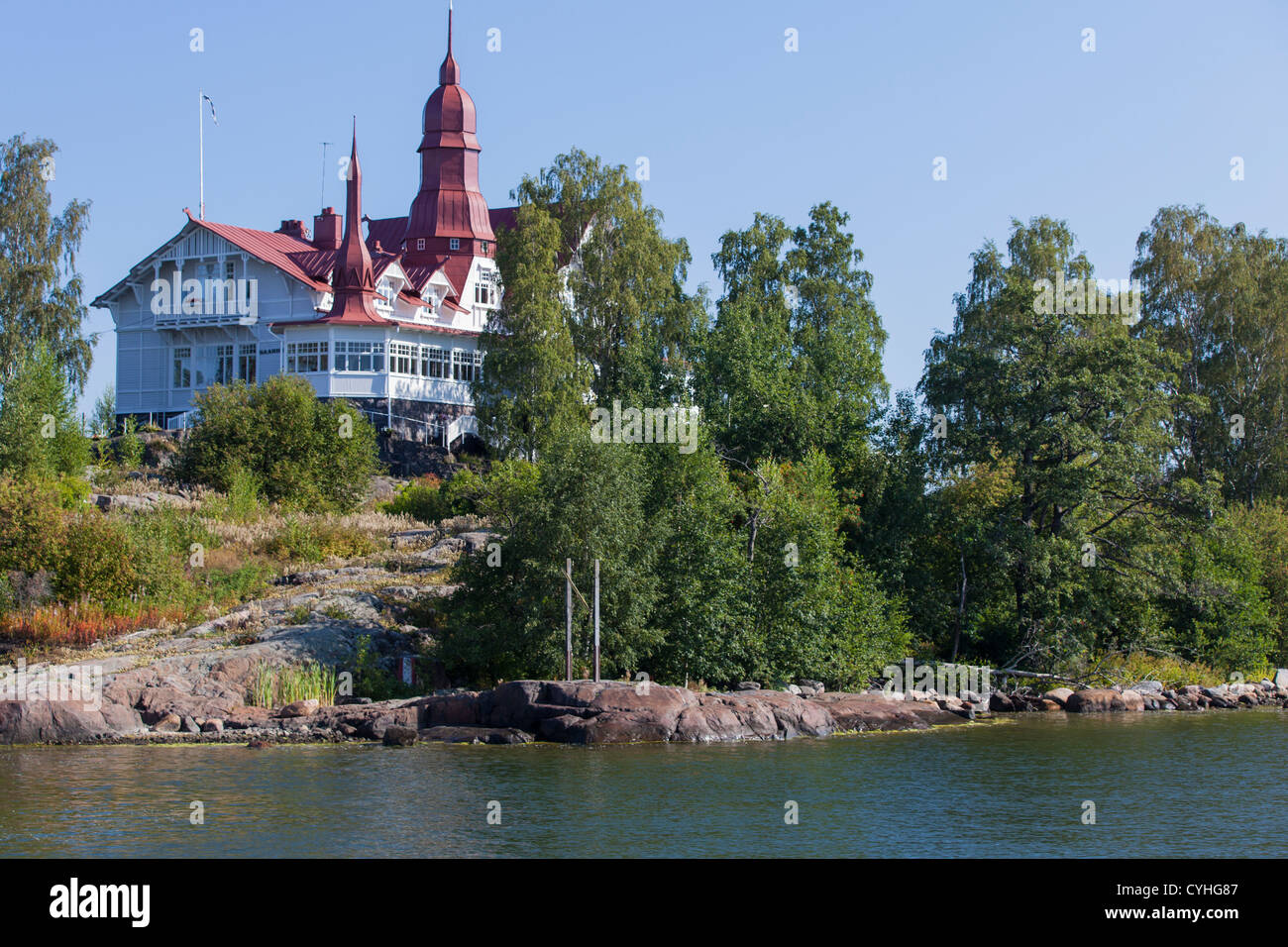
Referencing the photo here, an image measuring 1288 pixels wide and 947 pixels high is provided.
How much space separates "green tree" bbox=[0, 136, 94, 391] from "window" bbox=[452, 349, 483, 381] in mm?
17320

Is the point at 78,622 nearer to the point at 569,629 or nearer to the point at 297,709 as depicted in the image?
the point at 297,709

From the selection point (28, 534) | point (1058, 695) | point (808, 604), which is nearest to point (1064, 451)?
point (1058, 695)

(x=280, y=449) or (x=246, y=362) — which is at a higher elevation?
(x=246, y=362)

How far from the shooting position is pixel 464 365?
222 feet

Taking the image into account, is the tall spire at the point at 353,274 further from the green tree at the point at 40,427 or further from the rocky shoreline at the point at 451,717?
the rocky shoreline at the point at 451,717

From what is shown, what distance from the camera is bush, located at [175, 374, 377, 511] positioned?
161 feet

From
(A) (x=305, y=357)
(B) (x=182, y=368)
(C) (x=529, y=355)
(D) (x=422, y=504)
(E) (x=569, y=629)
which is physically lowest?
(E) (x=569, y=629)

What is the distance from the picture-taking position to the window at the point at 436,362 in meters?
65.8

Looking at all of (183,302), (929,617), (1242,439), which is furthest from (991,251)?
(183,302)

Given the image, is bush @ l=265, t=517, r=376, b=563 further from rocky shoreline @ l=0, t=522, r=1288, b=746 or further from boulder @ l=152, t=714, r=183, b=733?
boulder @ l=152, t=714, r=183, b=733

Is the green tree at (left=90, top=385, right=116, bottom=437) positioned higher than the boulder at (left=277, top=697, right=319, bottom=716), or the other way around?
the green tree at (left=90, top=385, right=116, bottom=437)

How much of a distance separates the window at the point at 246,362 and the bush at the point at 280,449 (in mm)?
14869

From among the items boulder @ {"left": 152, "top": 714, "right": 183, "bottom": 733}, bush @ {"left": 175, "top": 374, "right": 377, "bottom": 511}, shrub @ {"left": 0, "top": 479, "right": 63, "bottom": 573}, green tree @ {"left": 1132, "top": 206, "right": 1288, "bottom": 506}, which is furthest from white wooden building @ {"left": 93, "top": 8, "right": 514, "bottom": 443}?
boulder @ {"left": 152, "top": 714, "right": 183, "bottom": 733}

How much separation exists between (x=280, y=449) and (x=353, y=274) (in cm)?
1645
